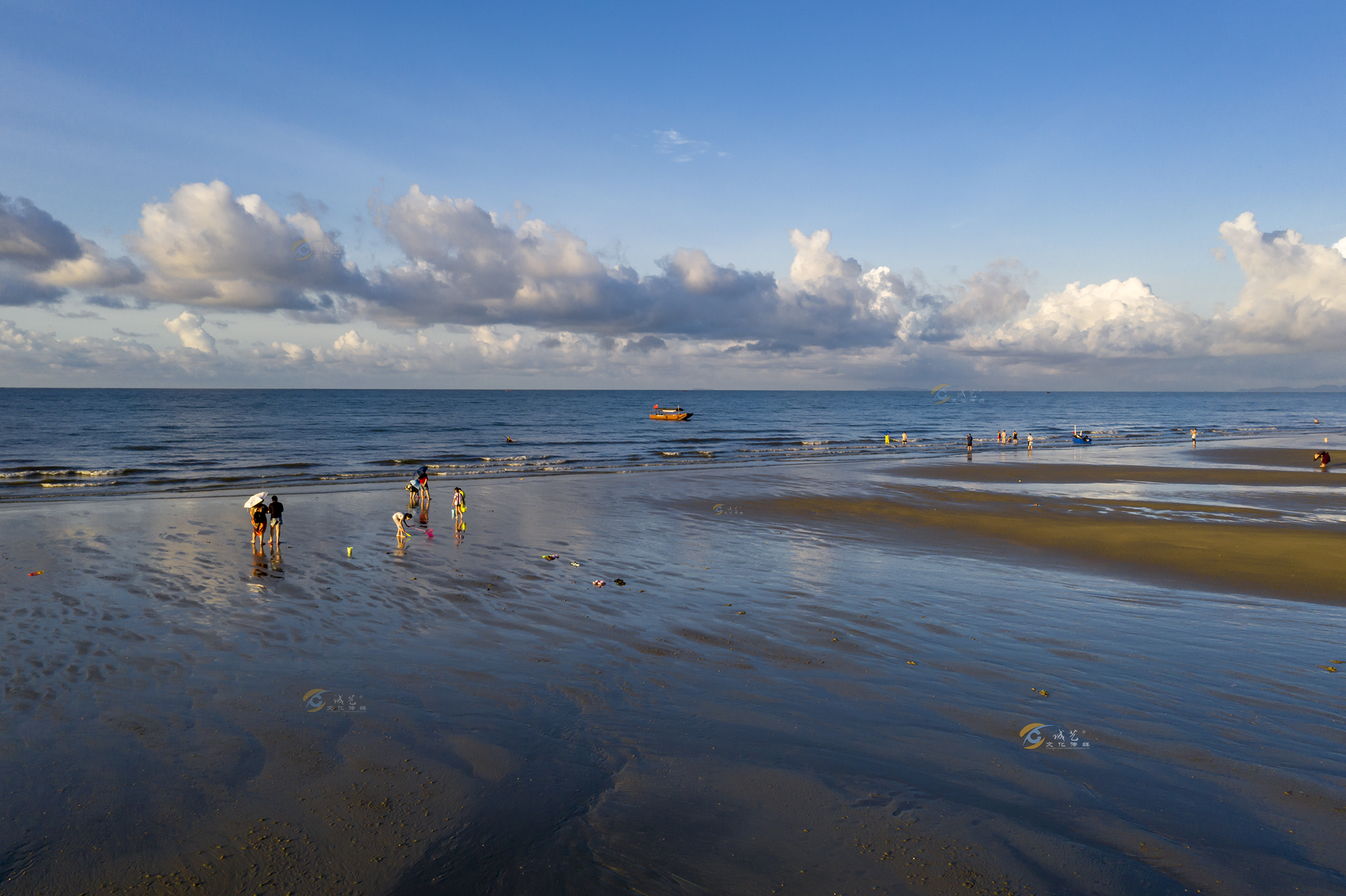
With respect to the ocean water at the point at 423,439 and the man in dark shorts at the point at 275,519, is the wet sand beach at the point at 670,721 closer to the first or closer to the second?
the man in dark shorts at the point at 275,519

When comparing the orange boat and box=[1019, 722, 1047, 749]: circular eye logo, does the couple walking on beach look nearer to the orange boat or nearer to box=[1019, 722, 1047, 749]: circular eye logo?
box=[1019, 722, 1047, 749]: circular eye logo

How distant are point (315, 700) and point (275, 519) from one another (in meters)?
11.4

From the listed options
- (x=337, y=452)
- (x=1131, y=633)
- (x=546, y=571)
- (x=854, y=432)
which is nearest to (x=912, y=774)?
(x=1131, y=633)

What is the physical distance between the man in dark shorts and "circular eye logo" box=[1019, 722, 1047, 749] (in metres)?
17.6

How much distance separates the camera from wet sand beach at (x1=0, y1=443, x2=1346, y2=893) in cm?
584

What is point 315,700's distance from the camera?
29.7ft

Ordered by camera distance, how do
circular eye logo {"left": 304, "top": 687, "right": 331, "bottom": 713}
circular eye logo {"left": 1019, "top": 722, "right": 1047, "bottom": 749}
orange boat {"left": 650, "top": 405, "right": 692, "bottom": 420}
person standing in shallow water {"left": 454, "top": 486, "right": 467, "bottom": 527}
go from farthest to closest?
1. orange boat {"left": 650, "top": 405, "right": 692, "bottom": 420}
2. person standing in shallow water {"left": 454, "top": 486, "right": 467, "bottom": 527}
3. circular eye logo {"left": 304, "top": 687, "right": 331, "bottom": 713}
4. circular eye logo {"left": 1019, "top": 722, "right": 1047, "bottom": 749}

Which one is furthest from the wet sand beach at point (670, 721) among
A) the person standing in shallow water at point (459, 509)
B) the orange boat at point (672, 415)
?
the orange boat at point (672, 415)

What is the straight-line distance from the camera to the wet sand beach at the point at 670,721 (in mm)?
5844

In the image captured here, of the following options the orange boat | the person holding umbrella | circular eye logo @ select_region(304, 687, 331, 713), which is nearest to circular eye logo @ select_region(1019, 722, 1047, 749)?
circular eye logo @ select_region(304, 687, 331, 713)

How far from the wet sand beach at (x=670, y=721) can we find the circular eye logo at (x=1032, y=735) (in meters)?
0.07

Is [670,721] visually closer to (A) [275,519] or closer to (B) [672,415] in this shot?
(A) [275,519]

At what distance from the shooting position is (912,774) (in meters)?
7.12

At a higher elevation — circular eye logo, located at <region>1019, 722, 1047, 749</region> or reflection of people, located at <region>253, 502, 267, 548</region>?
reflection of people, located at <region>253, 502, 267, 548</region>
